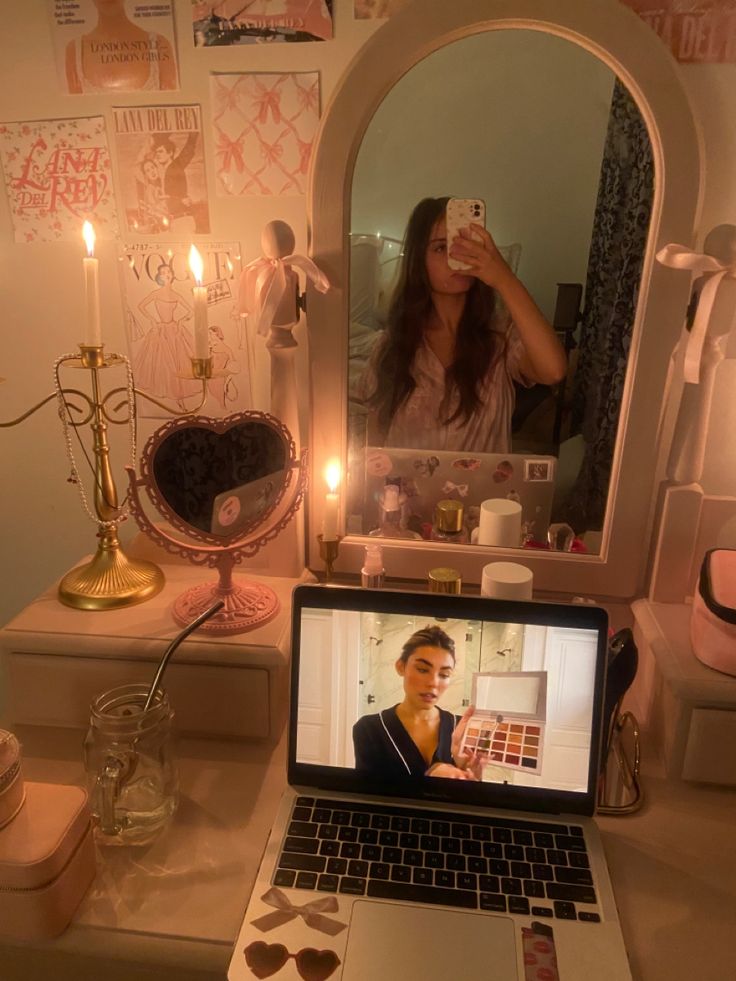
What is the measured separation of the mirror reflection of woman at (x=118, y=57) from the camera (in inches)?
35.8

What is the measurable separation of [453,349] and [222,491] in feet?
1.11

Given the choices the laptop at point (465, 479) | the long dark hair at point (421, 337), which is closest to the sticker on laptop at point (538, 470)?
the laptop at point (465, 479)

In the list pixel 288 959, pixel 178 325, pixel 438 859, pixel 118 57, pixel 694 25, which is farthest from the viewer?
pixel 178 325

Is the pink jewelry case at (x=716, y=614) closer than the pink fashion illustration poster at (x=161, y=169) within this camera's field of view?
→ Yes

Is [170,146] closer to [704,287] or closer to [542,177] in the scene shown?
[542,177]

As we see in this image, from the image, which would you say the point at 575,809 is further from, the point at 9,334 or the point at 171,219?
the point at 9,334

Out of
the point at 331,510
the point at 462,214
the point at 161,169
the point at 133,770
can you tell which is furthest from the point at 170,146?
the point at 133,770

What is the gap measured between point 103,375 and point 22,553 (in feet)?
1.18

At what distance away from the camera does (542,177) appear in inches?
32.7

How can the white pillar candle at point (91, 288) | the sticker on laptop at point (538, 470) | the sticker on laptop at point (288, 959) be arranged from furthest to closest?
the sticker on laptop at point (538, 470) < the white pillar candle at point (91, 288) < the sticker on laptop at point (288, 959)

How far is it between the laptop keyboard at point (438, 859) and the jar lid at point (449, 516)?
36 cm

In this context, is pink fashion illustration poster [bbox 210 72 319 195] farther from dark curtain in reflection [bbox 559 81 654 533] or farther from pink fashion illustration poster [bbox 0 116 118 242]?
dark curtain in reflection [bbox 559 81 654 533]

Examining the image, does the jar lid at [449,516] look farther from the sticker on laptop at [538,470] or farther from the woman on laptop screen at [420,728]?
the woman on laptop screen at [420,728]

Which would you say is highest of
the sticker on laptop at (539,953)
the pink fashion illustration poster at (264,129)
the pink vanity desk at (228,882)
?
the pink fashion illustration poster at (264,129)
